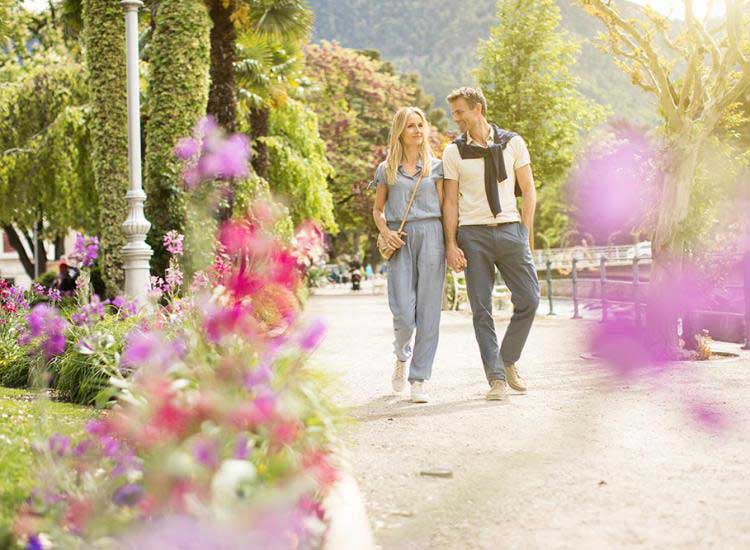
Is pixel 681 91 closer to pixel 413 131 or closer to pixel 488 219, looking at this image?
pixel 488 219

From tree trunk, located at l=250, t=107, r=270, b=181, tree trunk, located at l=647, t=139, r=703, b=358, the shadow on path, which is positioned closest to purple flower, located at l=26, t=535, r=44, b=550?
the shadow on path

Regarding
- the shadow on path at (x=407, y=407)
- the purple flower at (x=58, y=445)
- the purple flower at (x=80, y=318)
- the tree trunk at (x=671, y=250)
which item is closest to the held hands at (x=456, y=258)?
the shadow on path at (x=407, y=407)

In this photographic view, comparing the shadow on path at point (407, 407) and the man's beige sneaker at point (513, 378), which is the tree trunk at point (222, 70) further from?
the shadow on path at point (407, 407)

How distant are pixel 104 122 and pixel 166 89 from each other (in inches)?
48.3

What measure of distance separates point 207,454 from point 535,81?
99.4 feet

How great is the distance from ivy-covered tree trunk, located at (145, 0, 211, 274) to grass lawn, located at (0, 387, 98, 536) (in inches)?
329

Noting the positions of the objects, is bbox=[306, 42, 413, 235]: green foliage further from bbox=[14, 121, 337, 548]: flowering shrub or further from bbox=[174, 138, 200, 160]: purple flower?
bbox=[14, 121, 337, 548]: flowering shrub

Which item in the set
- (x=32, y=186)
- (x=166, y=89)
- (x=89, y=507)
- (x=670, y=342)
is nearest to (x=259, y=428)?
(x=89, y=507)

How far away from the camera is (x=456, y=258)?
6.97 m

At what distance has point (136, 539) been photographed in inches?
104

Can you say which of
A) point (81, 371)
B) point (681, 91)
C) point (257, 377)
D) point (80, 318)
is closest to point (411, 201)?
point (80, 318)

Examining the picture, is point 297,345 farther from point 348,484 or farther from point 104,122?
point 104,122

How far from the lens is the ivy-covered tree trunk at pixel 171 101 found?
52.5 ft

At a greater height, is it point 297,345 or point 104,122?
point 104,122
